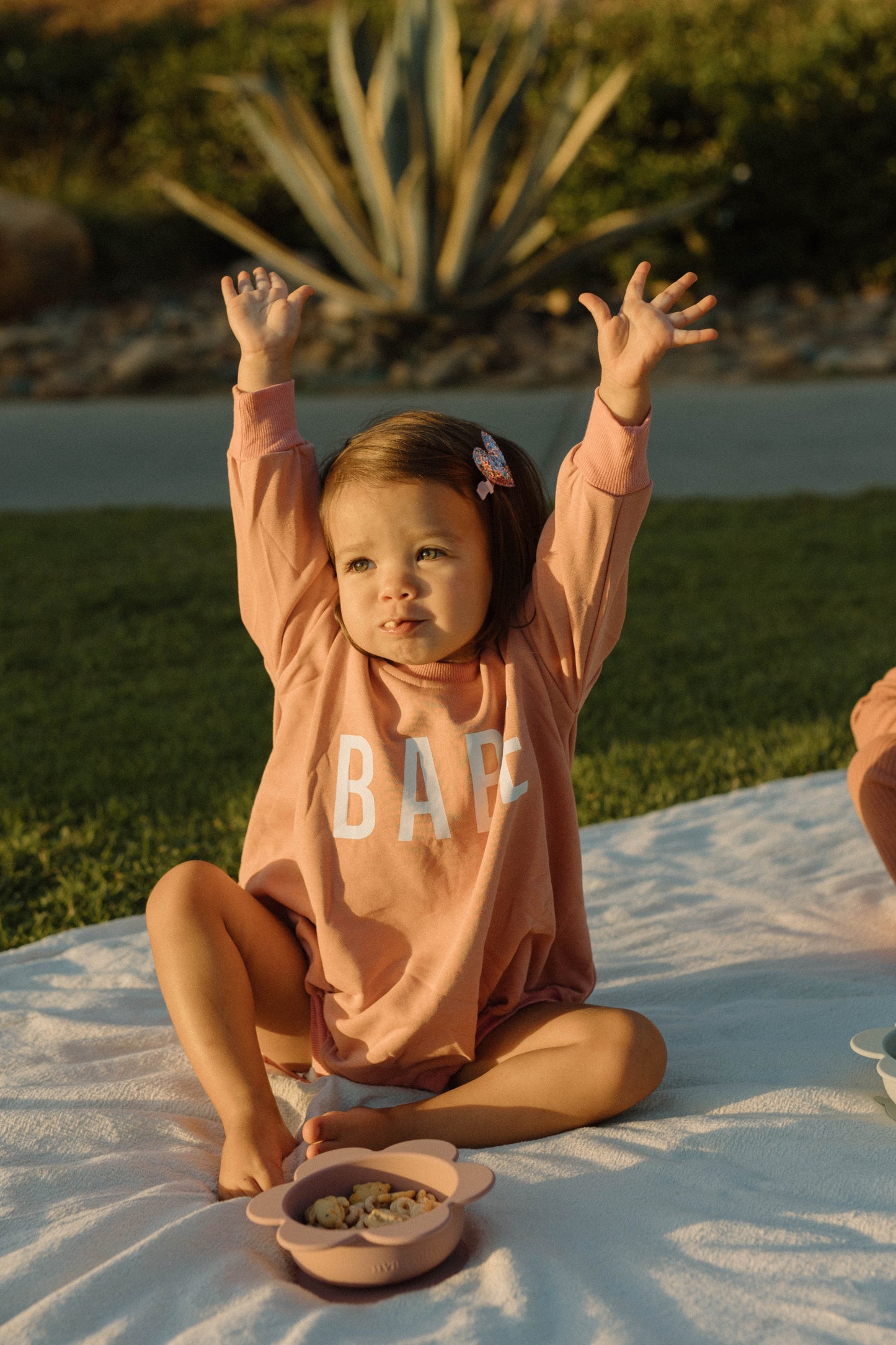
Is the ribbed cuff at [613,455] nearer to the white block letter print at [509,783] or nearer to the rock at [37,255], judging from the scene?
the white block letter print at [509,783]

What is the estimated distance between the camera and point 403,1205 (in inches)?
62.2

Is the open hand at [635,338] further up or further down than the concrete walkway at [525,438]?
further down

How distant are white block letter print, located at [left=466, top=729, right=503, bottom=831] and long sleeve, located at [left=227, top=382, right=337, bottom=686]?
261 millimetres

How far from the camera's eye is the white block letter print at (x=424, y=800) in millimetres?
1910

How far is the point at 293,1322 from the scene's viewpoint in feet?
4.76

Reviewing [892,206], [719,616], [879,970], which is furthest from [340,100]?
[879,970]

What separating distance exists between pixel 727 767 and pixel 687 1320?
2194mm

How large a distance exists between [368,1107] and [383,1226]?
0.40m

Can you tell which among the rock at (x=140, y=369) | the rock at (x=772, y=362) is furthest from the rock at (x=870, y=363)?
the rock at (x=140, y=369)

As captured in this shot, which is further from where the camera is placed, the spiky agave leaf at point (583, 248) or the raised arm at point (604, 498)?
the spiky agave leaf at point (583, 248)

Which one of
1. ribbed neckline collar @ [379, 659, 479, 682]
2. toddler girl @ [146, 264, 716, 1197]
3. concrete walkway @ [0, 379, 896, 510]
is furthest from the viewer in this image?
concrete walkway @ [0, 379, 896, 510]

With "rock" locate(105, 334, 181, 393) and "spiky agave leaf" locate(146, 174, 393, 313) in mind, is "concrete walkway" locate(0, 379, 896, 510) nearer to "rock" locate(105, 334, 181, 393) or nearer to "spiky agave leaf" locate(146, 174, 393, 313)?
"rock" locate(105, 334, 181, 393)

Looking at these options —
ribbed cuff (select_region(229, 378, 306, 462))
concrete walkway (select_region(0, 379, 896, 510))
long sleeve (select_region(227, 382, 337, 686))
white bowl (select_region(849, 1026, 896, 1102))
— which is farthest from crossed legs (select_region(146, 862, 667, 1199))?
concrete walkway (select_region(0, 379, 896, 510))

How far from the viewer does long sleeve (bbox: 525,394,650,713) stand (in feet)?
6.18
